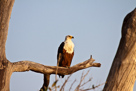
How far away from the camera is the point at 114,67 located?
10.1 ft

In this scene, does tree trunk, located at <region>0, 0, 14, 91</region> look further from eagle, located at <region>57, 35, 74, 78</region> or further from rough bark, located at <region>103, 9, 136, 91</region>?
eagle, located at <region>57, 35, 74, 78</region>

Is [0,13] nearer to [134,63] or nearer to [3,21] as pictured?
[3,21]


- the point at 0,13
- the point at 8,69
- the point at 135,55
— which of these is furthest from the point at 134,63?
the point at 0,13

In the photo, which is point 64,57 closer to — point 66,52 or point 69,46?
point 66,52

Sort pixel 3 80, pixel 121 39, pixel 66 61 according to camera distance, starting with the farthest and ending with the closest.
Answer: pixel 66 61 → pixel 3 80 → pixel 121 39

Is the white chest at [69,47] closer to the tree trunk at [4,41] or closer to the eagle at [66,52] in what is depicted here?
the eagle at [66,52]

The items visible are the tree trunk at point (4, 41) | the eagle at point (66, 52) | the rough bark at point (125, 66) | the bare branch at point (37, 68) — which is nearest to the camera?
the rough bark at point (125, 66)

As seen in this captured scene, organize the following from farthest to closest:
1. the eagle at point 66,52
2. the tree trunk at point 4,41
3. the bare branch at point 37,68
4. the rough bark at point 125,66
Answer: the eagle at point 66,52 < the bare branch at point 37,68 < the tree trunk at point 4,41 < the rough bark at point 125,66

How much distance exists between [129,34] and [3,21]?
239cm

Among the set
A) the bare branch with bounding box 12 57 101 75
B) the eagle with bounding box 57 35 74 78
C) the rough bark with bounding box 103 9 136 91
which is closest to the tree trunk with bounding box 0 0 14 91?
the bare branch with bounding box 12 57 101 75

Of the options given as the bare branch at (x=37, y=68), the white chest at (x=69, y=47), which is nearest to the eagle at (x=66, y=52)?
the white chest at (x=69, y=47)

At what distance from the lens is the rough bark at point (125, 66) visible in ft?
9.84

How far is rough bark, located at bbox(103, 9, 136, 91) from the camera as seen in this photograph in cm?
300

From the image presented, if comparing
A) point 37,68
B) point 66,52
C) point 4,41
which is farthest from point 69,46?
point 4,41
